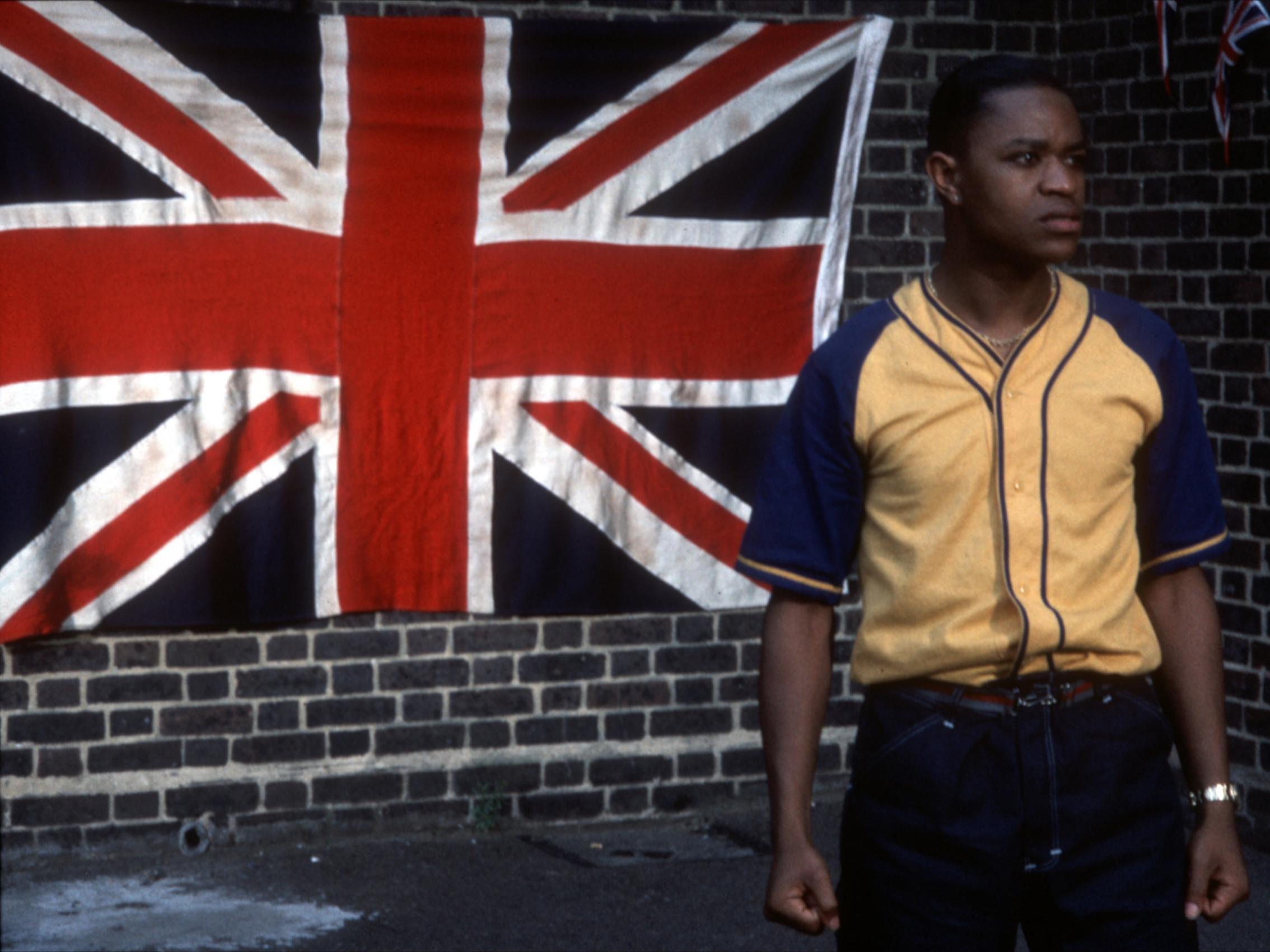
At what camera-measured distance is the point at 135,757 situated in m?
5.73

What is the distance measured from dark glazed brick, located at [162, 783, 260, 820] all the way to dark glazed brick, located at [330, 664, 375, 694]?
0.40m

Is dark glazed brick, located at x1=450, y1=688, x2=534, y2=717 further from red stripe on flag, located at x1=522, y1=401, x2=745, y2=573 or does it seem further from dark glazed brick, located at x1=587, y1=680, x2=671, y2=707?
red stripe on flag, located at x1=522, y1=401, x2=745, y2=573

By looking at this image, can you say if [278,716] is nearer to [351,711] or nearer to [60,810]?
[351,711]

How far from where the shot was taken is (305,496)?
5719 mm

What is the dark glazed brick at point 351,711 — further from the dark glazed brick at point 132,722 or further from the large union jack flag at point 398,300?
the dark glazed brick at point 132,722

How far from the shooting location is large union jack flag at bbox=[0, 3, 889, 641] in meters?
5.46

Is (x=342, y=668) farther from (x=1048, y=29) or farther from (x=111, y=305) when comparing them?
(x=1048, y=29)

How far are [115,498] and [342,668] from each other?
0.89 metres

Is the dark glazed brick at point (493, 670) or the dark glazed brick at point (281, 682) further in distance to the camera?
the dark glazed brick at point (493, 670)

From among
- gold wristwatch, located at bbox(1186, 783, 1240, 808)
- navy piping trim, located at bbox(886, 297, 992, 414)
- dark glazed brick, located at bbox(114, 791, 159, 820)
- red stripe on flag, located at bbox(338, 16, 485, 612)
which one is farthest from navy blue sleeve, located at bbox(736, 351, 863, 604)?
dark glazed brick, located at bbox(114, 791, 159, 820)

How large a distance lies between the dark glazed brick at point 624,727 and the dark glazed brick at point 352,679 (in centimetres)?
79

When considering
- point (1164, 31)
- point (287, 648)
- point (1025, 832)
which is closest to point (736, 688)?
point (287, 648)

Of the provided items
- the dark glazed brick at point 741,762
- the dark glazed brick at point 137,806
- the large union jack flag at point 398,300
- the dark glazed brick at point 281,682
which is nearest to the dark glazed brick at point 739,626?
the large union jack flag at point 398,300

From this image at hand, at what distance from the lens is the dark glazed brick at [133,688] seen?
5684 mm
